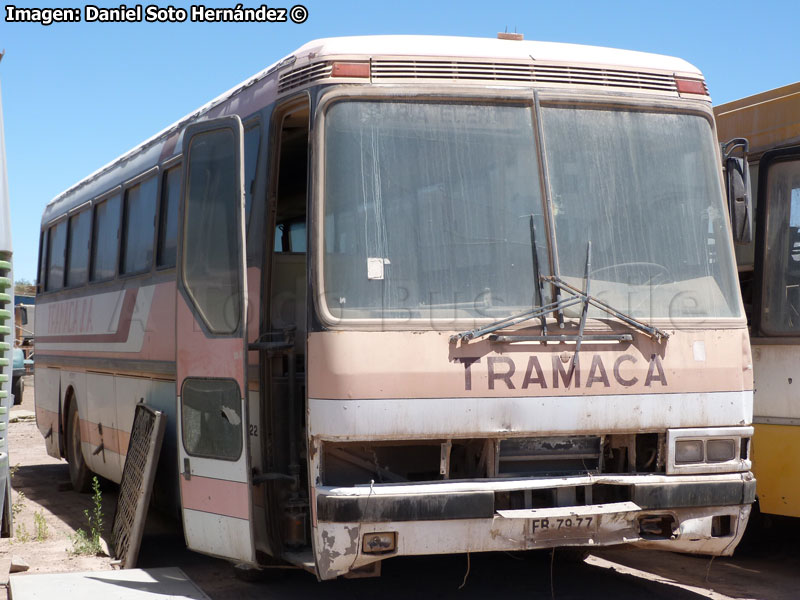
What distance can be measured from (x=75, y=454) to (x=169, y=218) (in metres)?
4.64

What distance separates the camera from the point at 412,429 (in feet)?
18.5

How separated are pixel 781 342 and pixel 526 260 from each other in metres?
2.59

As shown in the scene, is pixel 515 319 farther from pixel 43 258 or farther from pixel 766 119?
pixel 43 258

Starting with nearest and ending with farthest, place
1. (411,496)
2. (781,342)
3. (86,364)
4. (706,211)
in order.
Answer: (411,496)
(706,211)
(781,342)
(86,364)

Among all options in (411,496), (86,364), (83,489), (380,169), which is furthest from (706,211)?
(83,489)

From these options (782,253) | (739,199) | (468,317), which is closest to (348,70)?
(468,317)

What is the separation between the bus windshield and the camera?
19.1 ft

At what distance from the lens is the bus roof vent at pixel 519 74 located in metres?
6.06

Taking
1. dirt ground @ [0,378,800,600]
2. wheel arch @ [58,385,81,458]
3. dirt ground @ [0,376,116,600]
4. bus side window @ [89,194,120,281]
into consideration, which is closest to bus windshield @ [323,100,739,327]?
dirt ground @ [0,378,800,600]

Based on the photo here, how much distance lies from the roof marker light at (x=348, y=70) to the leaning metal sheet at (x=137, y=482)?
3239 millimetres

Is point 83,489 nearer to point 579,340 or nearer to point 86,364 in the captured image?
point 86,364

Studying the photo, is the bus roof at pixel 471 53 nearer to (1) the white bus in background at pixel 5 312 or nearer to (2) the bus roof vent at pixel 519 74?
(2) the bus roof vent at pixel 519 74

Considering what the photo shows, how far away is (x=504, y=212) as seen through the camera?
237 inches

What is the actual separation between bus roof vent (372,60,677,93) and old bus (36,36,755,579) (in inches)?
0.5
